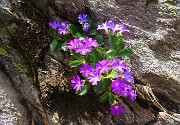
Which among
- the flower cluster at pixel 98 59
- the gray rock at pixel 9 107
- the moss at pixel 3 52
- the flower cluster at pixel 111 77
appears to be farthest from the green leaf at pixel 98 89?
the moss at pixel 3 52

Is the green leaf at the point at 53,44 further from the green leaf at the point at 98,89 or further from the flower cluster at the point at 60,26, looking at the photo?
the green leaf at the point at 98,89

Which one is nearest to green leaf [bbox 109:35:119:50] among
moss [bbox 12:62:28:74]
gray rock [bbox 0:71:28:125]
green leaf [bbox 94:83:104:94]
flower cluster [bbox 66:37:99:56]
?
flower cluster [bbox 66:37:99:56]

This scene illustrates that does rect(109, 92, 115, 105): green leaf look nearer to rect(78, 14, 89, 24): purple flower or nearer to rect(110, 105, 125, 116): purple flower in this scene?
rect(110, 105, 125, 116): purple flower

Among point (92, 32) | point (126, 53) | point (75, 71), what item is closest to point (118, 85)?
point (126, 53)

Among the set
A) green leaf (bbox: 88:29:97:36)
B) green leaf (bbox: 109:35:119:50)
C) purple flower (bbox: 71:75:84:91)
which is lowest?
purple flower (bbox: 71:75:84:91)

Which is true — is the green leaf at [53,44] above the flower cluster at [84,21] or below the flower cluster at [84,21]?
below
